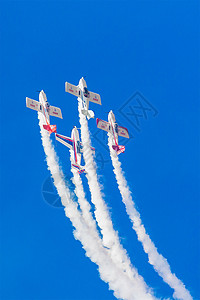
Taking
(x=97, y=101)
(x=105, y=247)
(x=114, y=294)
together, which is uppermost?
(x=97, y=101)

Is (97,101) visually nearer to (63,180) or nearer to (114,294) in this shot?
(63,180)

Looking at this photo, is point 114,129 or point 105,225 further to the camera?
point 114,129

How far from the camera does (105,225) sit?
239ft

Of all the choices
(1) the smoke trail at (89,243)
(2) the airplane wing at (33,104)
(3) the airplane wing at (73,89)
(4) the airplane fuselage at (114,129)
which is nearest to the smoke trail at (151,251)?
(4) the airplane fuselage at (114,129)

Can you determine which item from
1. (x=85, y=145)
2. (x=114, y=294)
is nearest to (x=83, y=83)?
(x=85, y=145)

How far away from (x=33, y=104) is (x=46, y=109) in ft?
6.96

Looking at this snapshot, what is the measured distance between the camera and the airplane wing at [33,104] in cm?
7362

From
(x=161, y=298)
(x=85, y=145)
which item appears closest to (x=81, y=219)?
(x=85, y=145)

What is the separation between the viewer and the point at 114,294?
234 feet

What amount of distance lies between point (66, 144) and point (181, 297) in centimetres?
2715

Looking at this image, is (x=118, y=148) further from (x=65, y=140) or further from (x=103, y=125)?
(x=65, y=140)

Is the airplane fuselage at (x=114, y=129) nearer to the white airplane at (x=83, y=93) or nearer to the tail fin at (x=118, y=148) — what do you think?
the tail fin at (x=118, y=148)

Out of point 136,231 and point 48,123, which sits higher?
point 48,123

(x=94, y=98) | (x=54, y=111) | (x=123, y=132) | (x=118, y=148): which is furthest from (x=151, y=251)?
(x=54, y=111)
